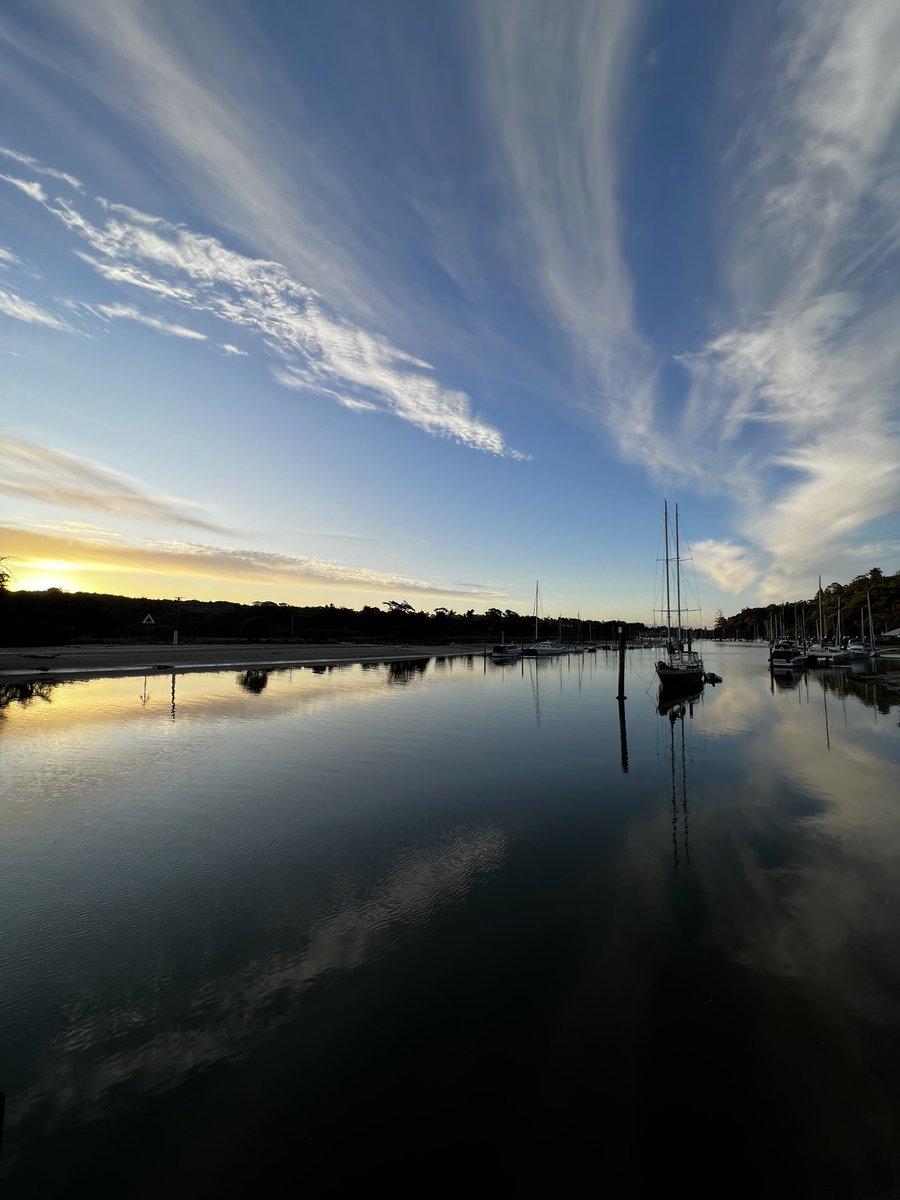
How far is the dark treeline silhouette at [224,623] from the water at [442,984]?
67636 mm

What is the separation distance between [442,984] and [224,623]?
397 ft

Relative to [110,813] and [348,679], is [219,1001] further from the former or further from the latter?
[348,679]

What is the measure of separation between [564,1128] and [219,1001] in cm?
369

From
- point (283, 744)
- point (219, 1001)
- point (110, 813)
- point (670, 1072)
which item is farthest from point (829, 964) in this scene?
point (283, 744)

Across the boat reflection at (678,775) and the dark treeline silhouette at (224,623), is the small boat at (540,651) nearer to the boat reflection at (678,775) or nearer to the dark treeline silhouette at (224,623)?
the dark treeline silhouette at (224,623)

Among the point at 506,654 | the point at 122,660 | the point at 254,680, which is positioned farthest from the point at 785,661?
the point at 122,660

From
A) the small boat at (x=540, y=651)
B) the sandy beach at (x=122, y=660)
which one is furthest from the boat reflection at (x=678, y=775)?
the small boat at (x=540, y=651)

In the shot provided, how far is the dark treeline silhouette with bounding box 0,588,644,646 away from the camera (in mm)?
72188

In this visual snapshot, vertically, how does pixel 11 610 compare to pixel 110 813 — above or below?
above

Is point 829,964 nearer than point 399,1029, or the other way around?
point 399,1029

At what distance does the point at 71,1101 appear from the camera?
4.62 m

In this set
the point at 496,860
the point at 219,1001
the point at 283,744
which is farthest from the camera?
the point at 283,744

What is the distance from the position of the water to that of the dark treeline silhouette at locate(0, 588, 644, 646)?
6764cm

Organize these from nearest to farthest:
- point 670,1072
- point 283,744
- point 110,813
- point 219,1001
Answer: point 670,1072, point 219,1001, point 110,813, point 283,744
